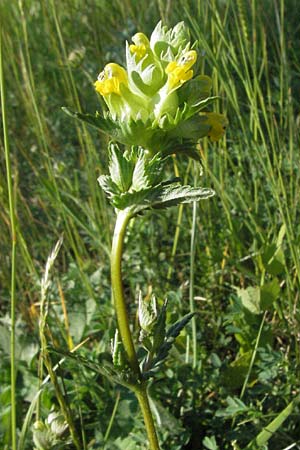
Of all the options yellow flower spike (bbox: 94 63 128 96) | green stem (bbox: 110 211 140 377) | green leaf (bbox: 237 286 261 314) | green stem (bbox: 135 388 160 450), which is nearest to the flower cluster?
yellow flower spike (bbox: 94 63 128 96)

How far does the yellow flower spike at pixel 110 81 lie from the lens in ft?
2.89

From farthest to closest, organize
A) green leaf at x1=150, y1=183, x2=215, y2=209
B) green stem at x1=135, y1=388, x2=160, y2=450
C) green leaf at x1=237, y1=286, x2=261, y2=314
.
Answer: green leaf at x1=237, y1=286, x2=261, y2=314 → green stem at x1=135, y1=388, x2=160, y2=450 → green leaf at x1=150, y1=183, x2=215, y2=209

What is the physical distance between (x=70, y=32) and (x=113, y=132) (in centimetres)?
207

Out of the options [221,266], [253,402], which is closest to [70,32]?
[221,266]

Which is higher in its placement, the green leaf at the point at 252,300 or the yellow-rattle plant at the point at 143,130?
the yellow-rattle plant at the point at 143,130

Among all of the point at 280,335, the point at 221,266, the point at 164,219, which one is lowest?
the point at 280,335

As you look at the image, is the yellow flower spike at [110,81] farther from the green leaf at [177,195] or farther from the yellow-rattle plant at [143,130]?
the green leaf at [177,195]

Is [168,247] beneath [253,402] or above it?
above

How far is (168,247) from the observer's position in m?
1.81

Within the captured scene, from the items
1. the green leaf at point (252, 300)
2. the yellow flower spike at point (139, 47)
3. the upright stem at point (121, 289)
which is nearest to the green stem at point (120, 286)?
the upright stem at point (121, 289)

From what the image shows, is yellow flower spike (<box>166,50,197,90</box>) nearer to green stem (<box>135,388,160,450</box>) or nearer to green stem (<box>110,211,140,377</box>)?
green stem (<box>110,211,140,377</box>)

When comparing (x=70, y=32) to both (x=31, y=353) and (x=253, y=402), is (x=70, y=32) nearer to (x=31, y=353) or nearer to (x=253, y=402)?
Answer: (x=31, y=353)

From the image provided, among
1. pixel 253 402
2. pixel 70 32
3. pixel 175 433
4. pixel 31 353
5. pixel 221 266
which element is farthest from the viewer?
pixel 70 32

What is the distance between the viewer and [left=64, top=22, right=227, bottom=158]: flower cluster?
86 cm
